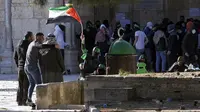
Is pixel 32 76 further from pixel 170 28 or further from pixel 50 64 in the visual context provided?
pixel 170 28

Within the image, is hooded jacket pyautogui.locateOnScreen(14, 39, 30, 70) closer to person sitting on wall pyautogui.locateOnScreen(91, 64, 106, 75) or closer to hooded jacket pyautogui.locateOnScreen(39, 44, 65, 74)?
hooded jacket pyautogui.locateOnScreen(39, 44, 65, 74)

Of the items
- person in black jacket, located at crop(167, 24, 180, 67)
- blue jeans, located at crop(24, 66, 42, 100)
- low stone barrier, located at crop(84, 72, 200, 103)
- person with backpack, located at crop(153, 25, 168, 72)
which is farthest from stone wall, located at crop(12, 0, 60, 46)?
low stone barrier, located at crop(84, 72, 200, 103)

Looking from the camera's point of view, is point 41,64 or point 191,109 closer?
point 191,109

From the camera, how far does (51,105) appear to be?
1152 centimetres

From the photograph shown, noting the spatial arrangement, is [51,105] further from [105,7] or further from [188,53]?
[105,7]

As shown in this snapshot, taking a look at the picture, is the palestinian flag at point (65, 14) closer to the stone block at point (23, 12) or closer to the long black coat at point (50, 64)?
the stone block at point (23, 12)

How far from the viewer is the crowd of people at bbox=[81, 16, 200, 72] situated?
20.2 m

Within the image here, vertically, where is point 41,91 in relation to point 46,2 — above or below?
below

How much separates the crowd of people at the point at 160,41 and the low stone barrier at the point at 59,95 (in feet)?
26.2

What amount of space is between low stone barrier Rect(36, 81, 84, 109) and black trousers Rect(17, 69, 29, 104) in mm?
2132

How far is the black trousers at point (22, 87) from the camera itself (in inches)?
557

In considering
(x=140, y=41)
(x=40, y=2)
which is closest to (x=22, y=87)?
(x=140, y=41)

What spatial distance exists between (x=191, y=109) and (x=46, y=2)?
13249mm

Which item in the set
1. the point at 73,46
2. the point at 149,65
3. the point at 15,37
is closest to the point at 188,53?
the point at 149,65
